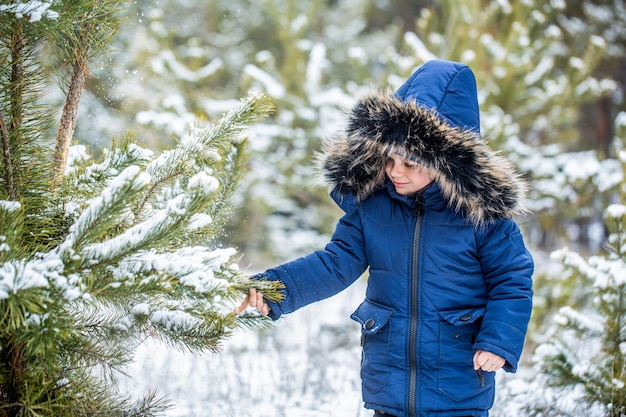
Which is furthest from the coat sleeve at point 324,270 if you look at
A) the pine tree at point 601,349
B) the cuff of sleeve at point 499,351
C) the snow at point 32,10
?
the pine tree at point 601,349

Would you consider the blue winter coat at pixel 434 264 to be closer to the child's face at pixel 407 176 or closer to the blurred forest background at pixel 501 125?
the child's face at pixel 407 176

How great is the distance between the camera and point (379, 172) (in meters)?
2.32

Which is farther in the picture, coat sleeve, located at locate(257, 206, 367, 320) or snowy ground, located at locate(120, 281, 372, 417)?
snowy ground, located at locate(120, 281, 372, 417)

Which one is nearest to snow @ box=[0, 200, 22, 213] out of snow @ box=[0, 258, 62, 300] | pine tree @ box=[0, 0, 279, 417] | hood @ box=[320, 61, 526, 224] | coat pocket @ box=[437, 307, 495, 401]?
pine tree @ box=[0, 0, 279, 417]

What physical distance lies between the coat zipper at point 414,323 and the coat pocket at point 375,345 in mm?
84

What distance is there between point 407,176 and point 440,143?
0.18m

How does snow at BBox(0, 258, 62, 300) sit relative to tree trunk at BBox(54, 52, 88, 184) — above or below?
below

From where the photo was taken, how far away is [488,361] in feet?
6.30

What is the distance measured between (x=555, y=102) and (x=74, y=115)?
5894 mm

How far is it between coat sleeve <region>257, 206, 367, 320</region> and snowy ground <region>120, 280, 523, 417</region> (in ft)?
2.32

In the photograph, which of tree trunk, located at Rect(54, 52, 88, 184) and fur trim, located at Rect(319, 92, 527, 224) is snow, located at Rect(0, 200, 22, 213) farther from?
fur trim, located at Rect(319, 92, 527, 224)

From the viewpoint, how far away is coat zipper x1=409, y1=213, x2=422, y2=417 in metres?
1.98

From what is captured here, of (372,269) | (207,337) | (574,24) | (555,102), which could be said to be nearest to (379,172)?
(372,269)

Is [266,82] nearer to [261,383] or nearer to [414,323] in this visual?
[261,383]
